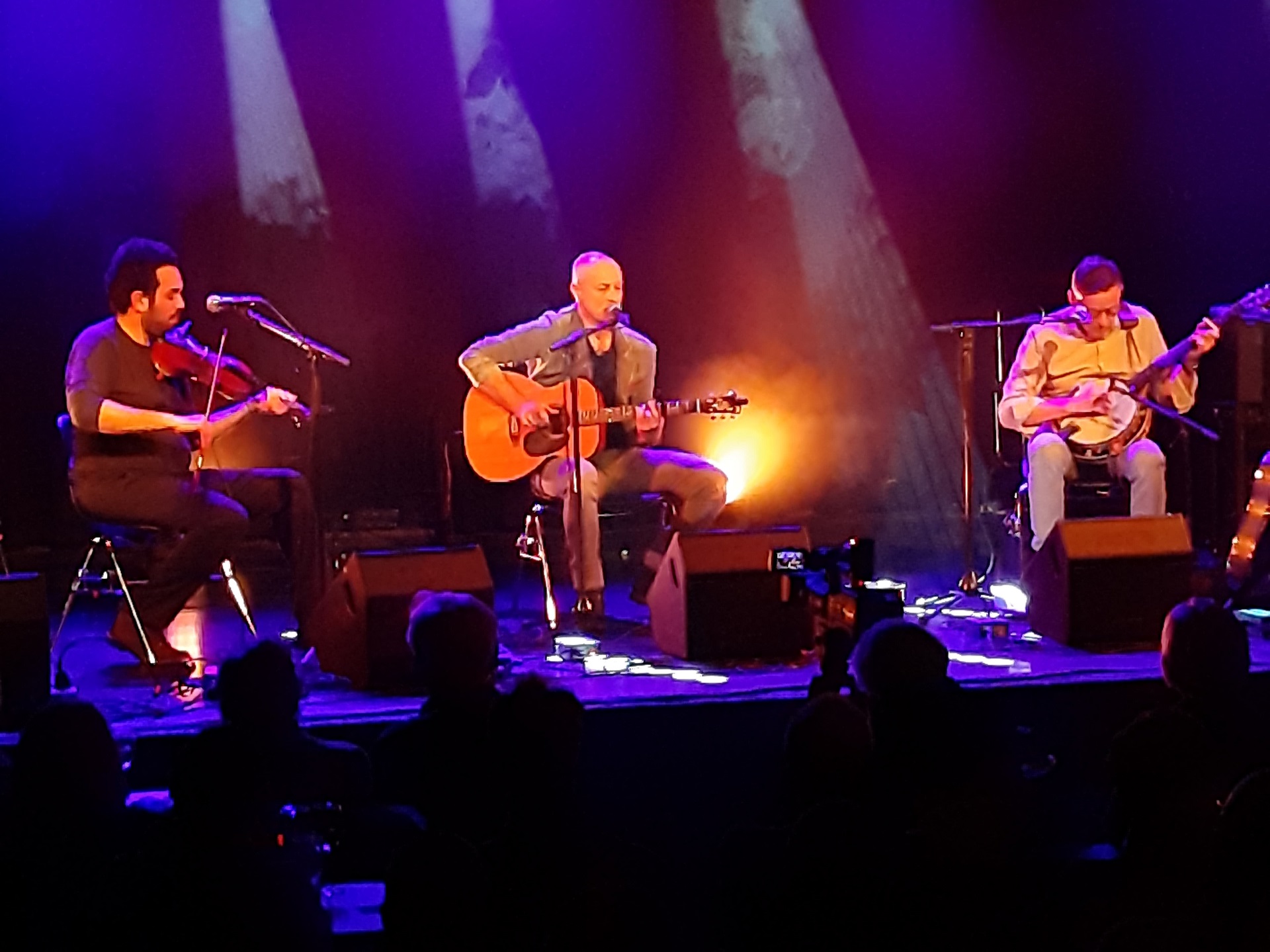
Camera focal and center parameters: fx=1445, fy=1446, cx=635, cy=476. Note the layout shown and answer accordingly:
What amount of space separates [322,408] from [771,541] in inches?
113

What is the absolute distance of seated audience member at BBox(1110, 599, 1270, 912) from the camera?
2514 mm

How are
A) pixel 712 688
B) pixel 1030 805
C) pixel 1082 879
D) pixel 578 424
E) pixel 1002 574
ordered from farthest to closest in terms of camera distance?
pixel 1002 574 < pixel 578 424 < pixel 712 688 < pixel 1030 805 < pixel 1082 879

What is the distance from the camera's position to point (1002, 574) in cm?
748

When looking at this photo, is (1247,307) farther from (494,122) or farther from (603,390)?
(494,122)

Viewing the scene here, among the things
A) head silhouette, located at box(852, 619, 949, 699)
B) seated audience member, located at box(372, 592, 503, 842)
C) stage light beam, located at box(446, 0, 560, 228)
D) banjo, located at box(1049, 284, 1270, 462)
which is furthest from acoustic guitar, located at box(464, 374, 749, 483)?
head silhouette, located at box(852, 619, 949, 699)

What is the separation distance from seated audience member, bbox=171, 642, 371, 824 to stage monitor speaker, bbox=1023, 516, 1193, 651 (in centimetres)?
296

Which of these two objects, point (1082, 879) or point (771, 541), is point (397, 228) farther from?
point (1082, 879)

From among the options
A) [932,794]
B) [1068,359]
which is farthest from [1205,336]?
[932,794]

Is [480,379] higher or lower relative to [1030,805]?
higher

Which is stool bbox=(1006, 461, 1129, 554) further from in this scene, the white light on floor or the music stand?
the music stand

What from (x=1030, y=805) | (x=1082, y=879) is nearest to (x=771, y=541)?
(x=1030, y=805)

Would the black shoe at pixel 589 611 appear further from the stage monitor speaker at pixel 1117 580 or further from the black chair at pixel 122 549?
the stage monitor speaker at pixel 1117 580

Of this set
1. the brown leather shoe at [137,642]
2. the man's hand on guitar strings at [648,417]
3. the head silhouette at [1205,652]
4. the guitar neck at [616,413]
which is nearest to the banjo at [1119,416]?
the guitar neck at [616,413]

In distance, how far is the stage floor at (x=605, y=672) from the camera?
14.5ft
